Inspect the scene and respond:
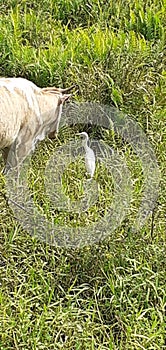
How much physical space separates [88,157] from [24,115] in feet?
1.74

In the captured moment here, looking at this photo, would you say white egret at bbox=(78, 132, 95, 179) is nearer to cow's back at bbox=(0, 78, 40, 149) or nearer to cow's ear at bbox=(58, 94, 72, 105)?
cow's ear at bbox=(58, 94, 72, 105)

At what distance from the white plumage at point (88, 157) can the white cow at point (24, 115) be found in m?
0.21

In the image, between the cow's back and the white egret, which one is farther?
the white egret

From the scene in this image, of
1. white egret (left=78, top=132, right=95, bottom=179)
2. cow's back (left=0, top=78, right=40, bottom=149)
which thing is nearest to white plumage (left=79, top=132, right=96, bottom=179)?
white egret (left=78, top=132, right=95, bottom=179)

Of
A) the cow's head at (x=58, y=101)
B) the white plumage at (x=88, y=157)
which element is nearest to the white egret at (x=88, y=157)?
the white plumage at (x=88, y=157)

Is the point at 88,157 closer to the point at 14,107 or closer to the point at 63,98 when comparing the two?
the point at 63,98

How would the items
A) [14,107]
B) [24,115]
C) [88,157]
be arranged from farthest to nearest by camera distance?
[88,157] → [24,115] → [14,107]

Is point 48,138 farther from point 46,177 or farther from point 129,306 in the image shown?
point 129,306

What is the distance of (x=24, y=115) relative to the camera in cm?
429

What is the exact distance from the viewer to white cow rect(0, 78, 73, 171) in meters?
4.14

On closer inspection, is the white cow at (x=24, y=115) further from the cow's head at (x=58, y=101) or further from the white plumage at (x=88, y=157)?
the white plumage at (x=88, y=157)

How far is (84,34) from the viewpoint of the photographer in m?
5.44

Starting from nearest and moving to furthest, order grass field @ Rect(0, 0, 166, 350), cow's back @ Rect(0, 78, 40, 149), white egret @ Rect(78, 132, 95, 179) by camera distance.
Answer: grass field @ Rect(0, 0, 166, 350) → cow's back @ Rect(0, 78, 40, 149) → white egret @ Rect(78, 132, 95, 179)

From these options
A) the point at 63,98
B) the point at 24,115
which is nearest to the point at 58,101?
the point at 63,98
